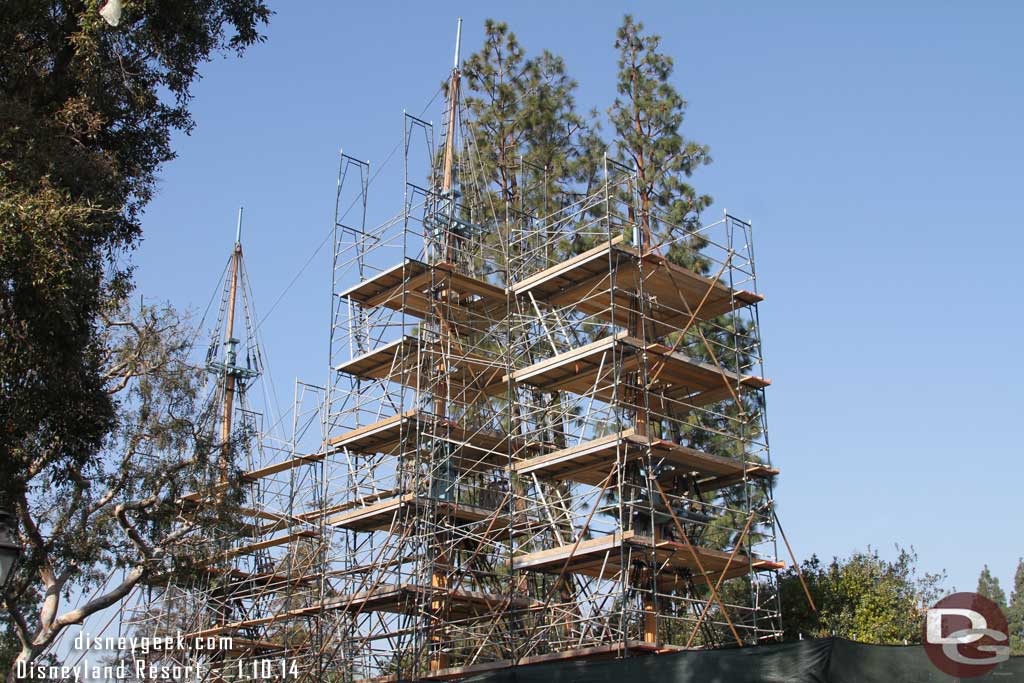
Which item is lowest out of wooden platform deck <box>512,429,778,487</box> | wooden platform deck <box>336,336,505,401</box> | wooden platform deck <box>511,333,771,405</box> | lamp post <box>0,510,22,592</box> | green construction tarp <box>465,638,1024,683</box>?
green construction tarp <box>465,638,1024,683</box>

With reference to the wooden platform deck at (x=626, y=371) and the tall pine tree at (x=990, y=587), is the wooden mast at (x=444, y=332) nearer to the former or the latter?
the wooden platform deck at (x=626, y=371)

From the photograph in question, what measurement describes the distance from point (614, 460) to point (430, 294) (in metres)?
6.56

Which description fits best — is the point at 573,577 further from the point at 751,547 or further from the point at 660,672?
the point at 660,672

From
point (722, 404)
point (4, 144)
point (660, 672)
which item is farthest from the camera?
point (722, 404)

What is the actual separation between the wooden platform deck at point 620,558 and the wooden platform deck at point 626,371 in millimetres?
2640

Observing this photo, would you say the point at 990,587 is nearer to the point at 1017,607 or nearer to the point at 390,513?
the point at 1017,607

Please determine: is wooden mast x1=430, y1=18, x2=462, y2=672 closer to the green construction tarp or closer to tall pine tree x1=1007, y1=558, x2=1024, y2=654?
the green construction tarp

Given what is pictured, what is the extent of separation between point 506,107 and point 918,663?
23.7m

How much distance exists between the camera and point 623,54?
29.8m

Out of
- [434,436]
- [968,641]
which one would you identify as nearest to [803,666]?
[968,641]

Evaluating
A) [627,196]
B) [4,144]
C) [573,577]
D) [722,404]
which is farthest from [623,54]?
[4,144]

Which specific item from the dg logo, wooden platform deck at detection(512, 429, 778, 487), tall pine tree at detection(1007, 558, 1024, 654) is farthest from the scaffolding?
tall pine tree at detection(1007, 558, 1024, 654)

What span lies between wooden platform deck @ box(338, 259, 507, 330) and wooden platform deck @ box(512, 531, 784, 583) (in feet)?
21.4

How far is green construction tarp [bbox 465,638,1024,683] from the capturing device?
977 cm
